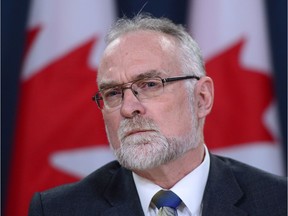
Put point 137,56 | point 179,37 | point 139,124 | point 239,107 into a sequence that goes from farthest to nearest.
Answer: point 239,107
point 179,37
point 137,56
point 139,124

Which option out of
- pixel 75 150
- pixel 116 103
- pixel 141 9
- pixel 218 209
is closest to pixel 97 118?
pixel 75 150

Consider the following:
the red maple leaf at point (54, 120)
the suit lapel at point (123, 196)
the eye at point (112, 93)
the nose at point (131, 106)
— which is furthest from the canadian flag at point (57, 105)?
the nose at point (131, 106)

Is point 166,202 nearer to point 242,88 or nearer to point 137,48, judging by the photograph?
point 137,48

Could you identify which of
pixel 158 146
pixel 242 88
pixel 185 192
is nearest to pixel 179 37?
pixel 158 146

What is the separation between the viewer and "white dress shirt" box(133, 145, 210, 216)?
5.73 ft

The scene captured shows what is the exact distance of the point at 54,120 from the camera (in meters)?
2.50

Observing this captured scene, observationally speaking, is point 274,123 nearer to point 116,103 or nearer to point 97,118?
point 97,118

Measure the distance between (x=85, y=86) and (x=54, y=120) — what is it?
21 cm

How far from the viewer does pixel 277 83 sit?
251cm

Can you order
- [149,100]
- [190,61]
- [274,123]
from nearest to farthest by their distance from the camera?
[149,100] → [190,61] → [274,123]

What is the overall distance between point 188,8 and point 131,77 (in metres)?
0.99

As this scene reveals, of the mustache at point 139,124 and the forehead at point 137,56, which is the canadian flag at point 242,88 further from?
the mustache at point 139,124

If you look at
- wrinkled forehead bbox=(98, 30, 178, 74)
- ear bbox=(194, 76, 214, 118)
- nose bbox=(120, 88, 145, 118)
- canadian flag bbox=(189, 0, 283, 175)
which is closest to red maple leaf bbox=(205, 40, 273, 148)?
canadian flag bbox=(189, 0, 283, 175)

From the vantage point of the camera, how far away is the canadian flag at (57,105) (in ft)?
8.21
